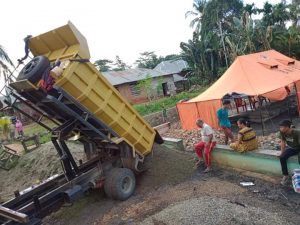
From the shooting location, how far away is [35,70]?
5.83m

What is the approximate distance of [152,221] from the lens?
5746 millimetres

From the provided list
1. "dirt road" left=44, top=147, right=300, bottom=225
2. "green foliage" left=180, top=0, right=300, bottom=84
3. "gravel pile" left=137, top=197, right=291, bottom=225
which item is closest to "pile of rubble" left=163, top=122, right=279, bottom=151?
"dirt road" left=44, top=147, right=300, bottom=225

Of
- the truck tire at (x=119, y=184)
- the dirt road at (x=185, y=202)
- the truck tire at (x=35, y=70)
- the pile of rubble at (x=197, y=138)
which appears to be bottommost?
the pile of rubble at (x=197, y=138)

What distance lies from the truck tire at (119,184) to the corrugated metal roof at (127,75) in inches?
1049

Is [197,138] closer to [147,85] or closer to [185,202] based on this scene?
[185,202]

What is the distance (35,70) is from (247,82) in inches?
357

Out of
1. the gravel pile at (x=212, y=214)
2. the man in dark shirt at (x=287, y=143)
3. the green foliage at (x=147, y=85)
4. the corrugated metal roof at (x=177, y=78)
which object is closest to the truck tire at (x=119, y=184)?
the gravel pile at (x=212, y=214)

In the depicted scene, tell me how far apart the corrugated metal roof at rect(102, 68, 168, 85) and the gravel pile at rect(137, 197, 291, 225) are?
92.8 feet

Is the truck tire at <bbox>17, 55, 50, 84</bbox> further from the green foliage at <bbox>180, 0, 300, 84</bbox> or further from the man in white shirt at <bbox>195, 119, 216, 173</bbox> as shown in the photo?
the green foliage at <bbox>180, 0, 300, 84</bbox>

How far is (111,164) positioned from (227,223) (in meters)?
3.25

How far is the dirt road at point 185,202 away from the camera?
216 inches

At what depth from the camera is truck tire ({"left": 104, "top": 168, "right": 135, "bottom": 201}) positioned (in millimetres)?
7102

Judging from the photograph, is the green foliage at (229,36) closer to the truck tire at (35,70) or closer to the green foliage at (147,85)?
the green foliage at (147,85)

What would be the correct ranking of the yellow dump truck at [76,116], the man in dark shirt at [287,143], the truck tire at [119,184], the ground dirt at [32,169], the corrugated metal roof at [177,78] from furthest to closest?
the corrugated metal roof at [177,78], the ground dirt at [32,169], the truck tire at [119,184], the man in dark shirt at [287,143], the yellow dump truck at [76,116]
